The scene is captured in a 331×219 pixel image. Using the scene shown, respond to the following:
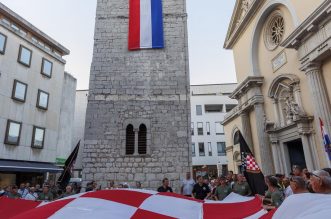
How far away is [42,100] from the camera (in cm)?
2084

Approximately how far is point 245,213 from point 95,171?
8052mm

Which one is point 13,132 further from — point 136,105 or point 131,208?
point 131,208

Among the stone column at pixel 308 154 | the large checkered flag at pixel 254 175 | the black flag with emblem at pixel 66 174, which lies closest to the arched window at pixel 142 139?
the black flag with emblem at pixel 66 174

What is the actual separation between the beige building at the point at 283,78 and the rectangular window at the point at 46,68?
597 inches

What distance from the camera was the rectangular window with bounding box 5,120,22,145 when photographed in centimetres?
1742

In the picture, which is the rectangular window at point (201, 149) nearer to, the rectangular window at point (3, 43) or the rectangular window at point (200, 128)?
the rectangular window at point (200, 128)

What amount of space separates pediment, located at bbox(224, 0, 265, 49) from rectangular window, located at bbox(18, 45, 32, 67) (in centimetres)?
1575

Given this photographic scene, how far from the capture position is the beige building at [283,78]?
35.9 feet

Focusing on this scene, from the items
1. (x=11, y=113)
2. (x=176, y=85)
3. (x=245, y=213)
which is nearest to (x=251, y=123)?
(x=176, y=85)

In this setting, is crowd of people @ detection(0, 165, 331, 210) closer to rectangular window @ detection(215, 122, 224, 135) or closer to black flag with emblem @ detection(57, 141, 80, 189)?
black flag with emblem @ detection(57, 141, 80, 189)

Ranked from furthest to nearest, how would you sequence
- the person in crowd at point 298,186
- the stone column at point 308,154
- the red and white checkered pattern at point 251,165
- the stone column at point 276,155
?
the stone column at point 276,155 < the stone column at point 308,154 < the red and white checkered pattern at point 251,165 < the person in crowd at point 298,186

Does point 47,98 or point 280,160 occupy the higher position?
point 47,98

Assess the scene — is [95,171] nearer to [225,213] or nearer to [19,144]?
[225,213]

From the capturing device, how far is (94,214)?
2295 millimetres
